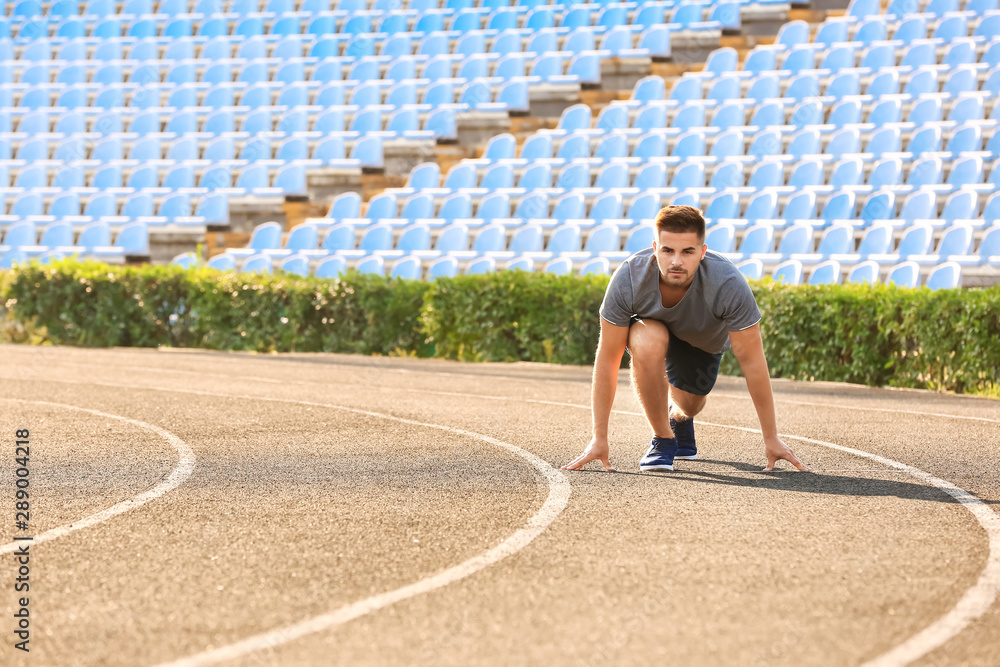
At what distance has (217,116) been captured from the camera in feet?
86.3

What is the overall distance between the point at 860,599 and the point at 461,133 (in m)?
21.7

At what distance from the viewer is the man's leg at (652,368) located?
18.9 feet

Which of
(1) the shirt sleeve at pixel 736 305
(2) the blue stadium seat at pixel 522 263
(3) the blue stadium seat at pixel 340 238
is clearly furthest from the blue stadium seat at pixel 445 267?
(1) the shirt sleeve at pixel 736 305

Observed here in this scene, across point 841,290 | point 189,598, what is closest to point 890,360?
point 841,290

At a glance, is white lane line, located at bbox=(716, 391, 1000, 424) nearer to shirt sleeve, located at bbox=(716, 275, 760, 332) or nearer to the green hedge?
the green hedge

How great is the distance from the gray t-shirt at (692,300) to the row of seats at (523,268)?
752 centimetres

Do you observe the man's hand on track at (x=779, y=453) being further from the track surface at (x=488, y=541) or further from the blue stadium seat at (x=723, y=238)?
the blue stadium seat at (x=723, y=238)

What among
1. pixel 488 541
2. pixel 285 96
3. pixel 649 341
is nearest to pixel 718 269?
pixel 649 341

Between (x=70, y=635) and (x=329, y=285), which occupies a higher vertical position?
(x=329, y=285)

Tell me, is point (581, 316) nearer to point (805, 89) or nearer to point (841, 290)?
point (841, 290)

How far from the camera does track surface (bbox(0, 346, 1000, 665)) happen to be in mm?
3176

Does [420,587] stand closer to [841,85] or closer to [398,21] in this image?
[841,85]

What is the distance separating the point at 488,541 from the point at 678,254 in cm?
199

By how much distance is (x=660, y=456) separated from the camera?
5977mm
